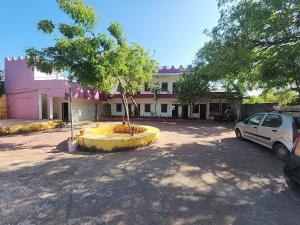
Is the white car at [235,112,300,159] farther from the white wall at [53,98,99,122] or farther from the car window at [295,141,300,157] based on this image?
the white wall at [53,98,99,122]

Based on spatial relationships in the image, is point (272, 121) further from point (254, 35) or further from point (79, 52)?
point (79, 52)

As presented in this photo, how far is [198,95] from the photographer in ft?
69.2

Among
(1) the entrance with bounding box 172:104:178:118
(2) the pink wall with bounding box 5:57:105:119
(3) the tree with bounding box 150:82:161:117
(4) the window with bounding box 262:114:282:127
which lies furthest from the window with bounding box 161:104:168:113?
(4) the window with bounding box 262:114:282:127

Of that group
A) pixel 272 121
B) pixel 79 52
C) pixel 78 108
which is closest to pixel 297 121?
pixel 272 121

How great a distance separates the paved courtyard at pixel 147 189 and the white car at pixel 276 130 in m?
0.45

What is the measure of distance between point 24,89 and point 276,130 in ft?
62.1

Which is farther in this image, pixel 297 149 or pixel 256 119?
pixel 256 119

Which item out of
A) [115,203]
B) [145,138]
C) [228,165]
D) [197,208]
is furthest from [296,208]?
[145,138]

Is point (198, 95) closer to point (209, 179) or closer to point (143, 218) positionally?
point (209, 179)

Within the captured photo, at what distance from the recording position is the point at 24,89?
18438mm

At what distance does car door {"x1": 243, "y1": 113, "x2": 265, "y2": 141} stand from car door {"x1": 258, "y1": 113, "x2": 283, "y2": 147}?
35 cm

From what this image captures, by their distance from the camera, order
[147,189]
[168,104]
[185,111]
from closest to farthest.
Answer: [147,189], [168,104], [185,111]

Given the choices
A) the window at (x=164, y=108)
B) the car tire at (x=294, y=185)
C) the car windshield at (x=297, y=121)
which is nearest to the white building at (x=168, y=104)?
the window at (x=164, y=108)

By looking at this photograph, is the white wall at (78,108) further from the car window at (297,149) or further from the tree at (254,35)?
the car window at (297,149)
